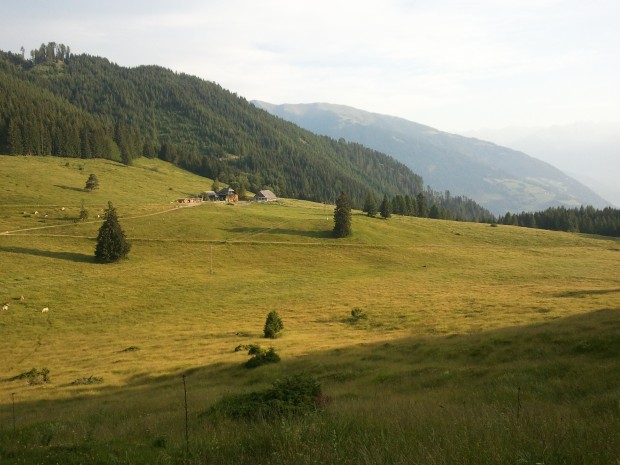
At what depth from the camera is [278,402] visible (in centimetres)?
1420

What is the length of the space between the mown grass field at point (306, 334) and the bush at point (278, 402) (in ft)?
4.54

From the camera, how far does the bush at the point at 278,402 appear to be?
13809 millimetres

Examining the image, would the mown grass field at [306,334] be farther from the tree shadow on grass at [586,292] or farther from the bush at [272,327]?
the bush at [272,327]

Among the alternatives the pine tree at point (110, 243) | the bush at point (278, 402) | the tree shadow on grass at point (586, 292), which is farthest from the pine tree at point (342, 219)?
the bush at point (278, 402)

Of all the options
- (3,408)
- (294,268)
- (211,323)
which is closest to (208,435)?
(3,408)

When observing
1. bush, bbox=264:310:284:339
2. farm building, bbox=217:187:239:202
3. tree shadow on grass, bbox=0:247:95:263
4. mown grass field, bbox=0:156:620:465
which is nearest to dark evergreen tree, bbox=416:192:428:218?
mown grass field, bbox=0:156:620:465

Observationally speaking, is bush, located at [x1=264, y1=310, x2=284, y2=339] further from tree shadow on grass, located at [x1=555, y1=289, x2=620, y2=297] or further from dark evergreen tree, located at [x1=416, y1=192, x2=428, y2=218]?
dark evergreen tree, located at [x1=416, y1=192, x2=428, y2=218]

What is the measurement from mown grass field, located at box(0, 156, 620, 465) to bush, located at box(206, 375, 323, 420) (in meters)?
1.38

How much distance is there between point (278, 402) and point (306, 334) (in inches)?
1236

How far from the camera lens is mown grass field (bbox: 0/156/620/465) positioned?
9062mm

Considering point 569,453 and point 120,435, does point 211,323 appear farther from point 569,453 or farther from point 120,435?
point 569,453

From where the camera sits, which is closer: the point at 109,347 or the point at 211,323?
the point at 109,347

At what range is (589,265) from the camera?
86.1m

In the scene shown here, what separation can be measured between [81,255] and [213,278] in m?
28.9
